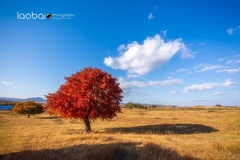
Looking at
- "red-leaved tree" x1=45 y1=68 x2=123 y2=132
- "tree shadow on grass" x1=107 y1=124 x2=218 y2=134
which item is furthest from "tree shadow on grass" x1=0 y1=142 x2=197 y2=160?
"tree shadow on grass" x1=107 y1=124 x2=218 y2=134

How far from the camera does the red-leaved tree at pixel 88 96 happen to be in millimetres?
29844

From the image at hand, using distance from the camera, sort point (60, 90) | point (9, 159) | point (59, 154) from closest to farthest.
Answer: point (9, 159), point (59, 154), point (60, 90)

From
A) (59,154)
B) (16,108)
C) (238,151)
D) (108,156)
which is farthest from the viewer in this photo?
(16,108)

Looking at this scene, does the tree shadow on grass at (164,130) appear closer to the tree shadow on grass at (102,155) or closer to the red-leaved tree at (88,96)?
the red-leaved tree at (88,96)

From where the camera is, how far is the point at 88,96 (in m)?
29.3

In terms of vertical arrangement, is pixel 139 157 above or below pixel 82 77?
below

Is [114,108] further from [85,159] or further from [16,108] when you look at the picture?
[16,108]

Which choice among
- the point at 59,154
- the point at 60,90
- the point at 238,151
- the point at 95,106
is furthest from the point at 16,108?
the point at 238,151

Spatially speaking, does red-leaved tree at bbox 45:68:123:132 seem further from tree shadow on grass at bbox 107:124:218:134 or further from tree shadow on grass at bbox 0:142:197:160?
tree shadow on grass at bbox 0:142:197:160

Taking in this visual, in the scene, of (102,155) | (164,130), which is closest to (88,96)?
(164,130)

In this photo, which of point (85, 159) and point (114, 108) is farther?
point (114, 108)

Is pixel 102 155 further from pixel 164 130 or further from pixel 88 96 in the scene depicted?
pixel 164 130

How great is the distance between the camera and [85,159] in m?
12.4

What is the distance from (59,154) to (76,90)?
16.6 meters
